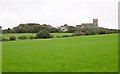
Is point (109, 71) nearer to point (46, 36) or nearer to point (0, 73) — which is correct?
point (0, 73)

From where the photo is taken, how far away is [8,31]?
137 meters

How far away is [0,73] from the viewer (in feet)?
62.5

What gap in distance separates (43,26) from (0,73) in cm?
13005

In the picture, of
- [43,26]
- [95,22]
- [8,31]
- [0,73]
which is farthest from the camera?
[95,22]

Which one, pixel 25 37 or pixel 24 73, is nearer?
pixel 24 73

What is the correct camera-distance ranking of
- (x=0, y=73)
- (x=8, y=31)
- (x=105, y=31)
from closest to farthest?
(x=0, y=73)
(x=105, y=31)
(x=8, y=31)

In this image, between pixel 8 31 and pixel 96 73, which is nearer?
pixel 96 73

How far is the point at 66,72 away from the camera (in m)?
18.8

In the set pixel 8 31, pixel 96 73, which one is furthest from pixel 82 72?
pixel 8 31

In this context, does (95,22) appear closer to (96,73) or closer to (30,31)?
(30,31)

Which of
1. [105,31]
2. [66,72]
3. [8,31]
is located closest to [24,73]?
[66,72]

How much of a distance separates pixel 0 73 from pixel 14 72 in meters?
1.01

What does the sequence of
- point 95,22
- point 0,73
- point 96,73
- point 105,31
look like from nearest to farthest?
point 96,73
point 0,73
point 105,31
point 95,22

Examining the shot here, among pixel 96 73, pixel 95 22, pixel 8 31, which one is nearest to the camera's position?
pixel 96 73
